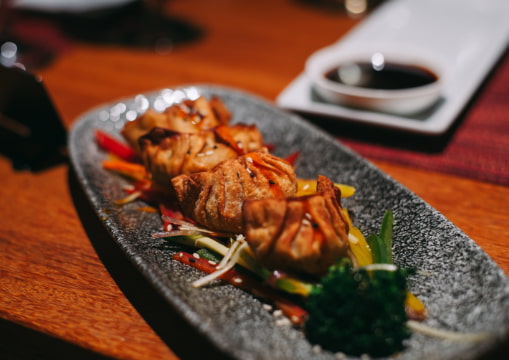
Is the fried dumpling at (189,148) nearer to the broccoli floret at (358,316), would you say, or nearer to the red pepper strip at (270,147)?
the red pepper strip at (270,147)

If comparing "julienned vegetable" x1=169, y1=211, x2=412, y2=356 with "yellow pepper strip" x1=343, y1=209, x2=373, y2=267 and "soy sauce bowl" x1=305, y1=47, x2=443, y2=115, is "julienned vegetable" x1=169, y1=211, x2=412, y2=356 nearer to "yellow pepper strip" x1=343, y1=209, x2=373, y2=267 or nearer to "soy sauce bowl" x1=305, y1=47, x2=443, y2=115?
"yellow pepper strip" x1=343, y1=209, x2=373, y2=267

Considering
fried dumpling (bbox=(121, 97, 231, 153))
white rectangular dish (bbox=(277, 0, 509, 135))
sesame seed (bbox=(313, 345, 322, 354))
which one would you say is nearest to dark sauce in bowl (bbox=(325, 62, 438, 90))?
white rectangular dish (bbox=(277, 0, 509, 135))

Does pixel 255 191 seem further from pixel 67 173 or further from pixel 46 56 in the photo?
pixel 46 56

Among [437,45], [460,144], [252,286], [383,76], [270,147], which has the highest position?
[437,45]

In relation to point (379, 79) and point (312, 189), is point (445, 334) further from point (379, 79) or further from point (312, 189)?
point (379, 79)

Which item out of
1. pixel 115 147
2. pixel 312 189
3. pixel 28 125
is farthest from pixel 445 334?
pixel 28 125

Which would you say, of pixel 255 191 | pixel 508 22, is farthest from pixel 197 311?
pixel 508 22
